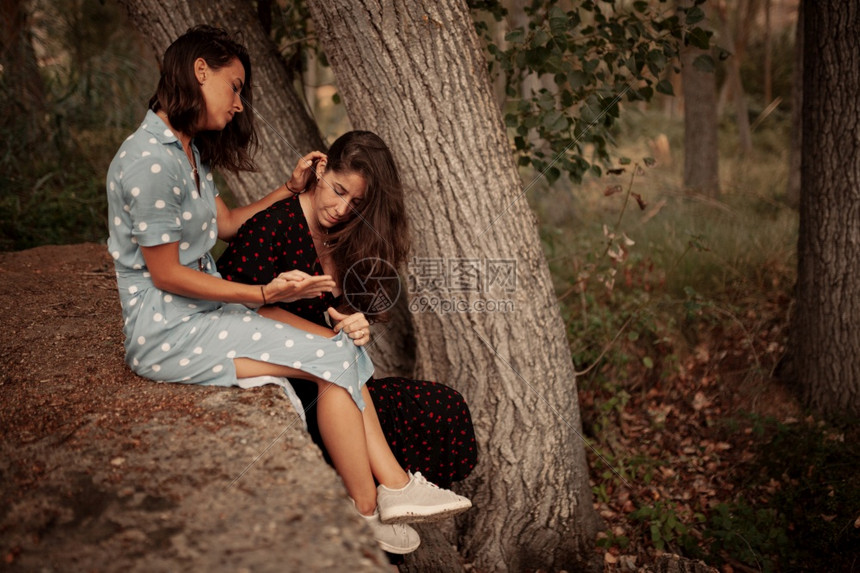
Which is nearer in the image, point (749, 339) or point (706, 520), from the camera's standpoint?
point (706, 520)

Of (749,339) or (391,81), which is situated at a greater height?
(391,81)

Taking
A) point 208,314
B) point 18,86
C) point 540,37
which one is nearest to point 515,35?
point 540,37

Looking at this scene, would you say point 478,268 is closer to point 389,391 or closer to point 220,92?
point 389,391

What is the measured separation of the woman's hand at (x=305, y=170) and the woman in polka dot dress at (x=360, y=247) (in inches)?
0.8

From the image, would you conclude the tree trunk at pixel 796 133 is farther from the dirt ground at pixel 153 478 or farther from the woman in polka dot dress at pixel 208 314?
the dirt ground at pixel 153 478

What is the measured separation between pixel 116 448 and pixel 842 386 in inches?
132

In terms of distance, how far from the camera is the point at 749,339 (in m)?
4.00

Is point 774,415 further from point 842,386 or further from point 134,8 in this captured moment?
point 134,8

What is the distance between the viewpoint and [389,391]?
8.45ft

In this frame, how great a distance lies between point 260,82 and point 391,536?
216cm

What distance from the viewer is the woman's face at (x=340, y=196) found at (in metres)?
2.57

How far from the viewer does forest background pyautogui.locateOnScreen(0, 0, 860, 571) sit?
323 centimetres

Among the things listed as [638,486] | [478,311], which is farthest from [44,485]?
[638,486]

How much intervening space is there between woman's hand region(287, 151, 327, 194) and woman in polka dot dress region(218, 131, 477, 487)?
0.07 feet
